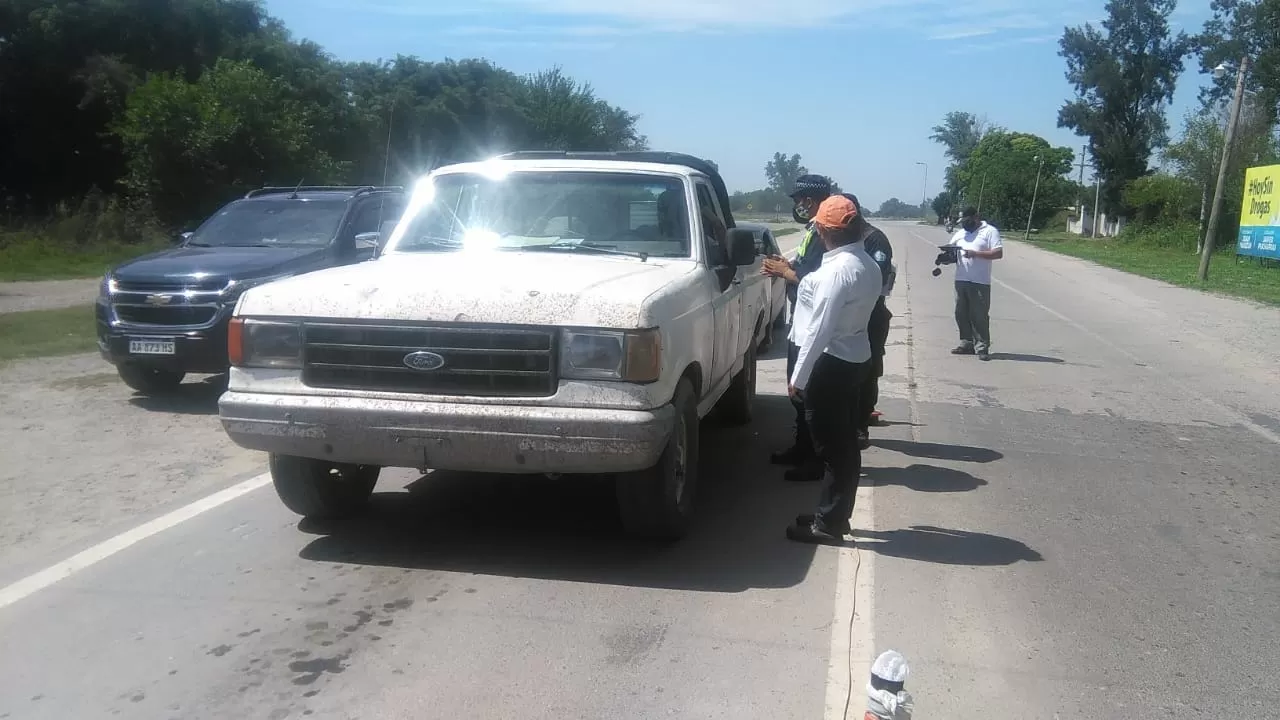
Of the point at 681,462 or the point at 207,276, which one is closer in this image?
the point at 681,462

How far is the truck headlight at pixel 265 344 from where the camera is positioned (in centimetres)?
520

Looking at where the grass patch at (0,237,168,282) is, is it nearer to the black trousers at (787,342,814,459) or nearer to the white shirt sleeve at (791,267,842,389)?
the black trousers at (787,342,814,459)

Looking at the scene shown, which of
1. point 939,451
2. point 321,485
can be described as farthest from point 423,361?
point 939,451

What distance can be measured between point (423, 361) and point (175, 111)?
82.8 feet

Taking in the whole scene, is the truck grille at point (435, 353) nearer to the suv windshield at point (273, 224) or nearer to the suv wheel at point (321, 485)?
the suv wheel at point (321, 485)

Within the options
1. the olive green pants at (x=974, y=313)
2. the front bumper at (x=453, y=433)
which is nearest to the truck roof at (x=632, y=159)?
the front bumper at (x=453, y=433)

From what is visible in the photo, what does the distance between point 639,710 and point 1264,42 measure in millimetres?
75634

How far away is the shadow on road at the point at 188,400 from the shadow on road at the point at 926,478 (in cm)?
538

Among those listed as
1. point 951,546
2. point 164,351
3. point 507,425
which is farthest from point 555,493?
point 164,351

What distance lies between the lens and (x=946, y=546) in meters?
5.93

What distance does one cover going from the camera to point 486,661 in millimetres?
4301

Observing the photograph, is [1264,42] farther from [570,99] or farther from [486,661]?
[486,661]

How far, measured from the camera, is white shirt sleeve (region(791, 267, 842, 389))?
17.7 ft

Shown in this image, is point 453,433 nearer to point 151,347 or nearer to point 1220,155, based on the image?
point 151,347
